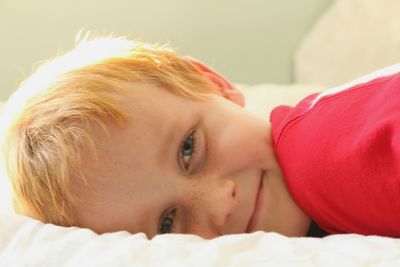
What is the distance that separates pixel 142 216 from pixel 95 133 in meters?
0.11

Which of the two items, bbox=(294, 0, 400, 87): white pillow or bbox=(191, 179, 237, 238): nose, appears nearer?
bbox=(191, 179, 237, 238): nose

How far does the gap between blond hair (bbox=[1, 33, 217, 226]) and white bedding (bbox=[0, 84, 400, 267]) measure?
0.06 meters

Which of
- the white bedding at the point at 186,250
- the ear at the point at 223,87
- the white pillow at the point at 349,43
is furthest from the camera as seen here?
the white pillow at the point at 349,43

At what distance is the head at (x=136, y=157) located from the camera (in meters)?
0.68

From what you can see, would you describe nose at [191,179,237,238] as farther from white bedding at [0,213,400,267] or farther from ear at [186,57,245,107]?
ear at [186,57,245,107]

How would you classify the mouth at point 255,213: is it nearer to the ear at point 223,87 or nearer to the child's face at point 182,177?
the child's face at point 182,177

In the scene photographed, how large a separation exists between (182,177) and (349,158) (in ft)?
0.64

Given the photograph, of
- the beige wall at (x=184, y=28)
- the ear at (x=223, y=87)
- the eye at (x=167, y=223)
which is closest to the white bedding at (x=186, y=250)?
the eye at (x=167, y=223)

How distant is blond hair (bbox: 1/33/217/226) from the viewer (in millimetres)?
681

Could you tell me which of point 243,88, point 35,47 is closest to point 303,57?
point 243,88

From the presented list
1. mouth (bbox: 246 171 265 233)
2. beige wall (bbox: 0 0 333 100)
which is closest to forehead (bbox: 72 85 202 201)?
mouth (bbox: 246 171 265 233)

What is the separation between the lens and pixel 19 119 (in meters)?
0.74

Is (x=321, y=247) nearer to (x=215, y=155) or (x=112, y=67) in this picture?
(x=215, y=155)

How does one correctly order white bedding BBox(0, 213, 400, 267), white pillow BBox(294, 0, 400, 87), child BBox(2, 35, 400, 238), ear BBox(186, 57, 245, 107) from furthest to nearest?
white pillow BBox(294, 0, 400, 87) → ear BBox(186, 57, 245, 107) → child BBox(2, 35, 400, 238) → white bedding BBox(0, 213, 400, 267)
